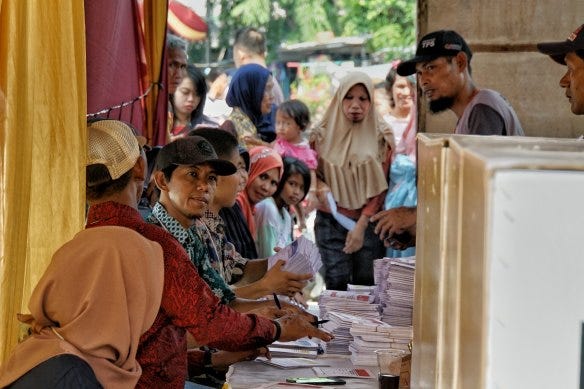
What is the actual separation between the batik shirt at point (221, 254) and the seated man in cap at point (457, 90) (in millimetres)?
873

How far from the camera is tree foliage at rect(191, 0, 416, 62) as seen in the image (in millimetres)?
16578

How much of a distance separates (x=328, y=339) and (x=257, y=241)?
312 cm

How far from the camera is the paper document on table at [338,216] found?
7.67 meters

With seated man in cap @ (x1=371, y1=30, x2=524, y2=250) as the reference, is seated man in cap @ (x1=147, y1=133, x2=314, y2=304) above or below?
below

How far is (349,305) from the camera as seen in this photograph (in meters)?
4.36

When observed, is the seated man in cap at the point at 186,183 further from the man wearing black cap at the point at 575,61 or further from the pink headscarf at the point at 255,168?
the pink headscarf at the point at 255,168

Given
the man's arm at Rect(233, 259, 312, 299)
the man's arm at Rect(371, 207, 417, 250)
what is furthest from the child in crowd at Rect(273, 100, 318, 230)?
the man's arm at Rect(233, 259, 312, 299)

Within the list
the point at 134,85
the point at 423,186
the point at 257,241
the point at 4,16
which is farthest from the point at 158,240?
the point at 257,241

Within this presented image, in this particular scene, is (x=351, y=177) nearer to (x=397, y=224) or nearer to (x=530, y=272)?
(x=397, y=224)

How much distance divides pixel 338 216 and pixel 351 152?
503 millimetres

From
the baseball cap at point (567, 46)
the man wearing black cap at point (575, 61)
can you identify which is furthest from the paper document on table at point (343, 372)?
the baseball cap at point (567, 46)

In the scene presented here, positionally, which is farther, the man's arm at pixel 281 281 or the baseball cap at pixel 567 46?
the man's arm at pixel 281 281

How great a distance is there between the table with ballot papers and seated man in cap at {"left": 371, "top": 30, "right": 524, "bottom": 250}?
56 centimetres

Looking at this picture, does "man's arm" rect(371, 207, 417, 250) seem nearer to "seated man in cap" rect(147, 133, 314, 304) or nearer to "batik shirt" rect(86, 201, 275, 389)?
"seated man in cap" rect(147, 133, 314, 304)
